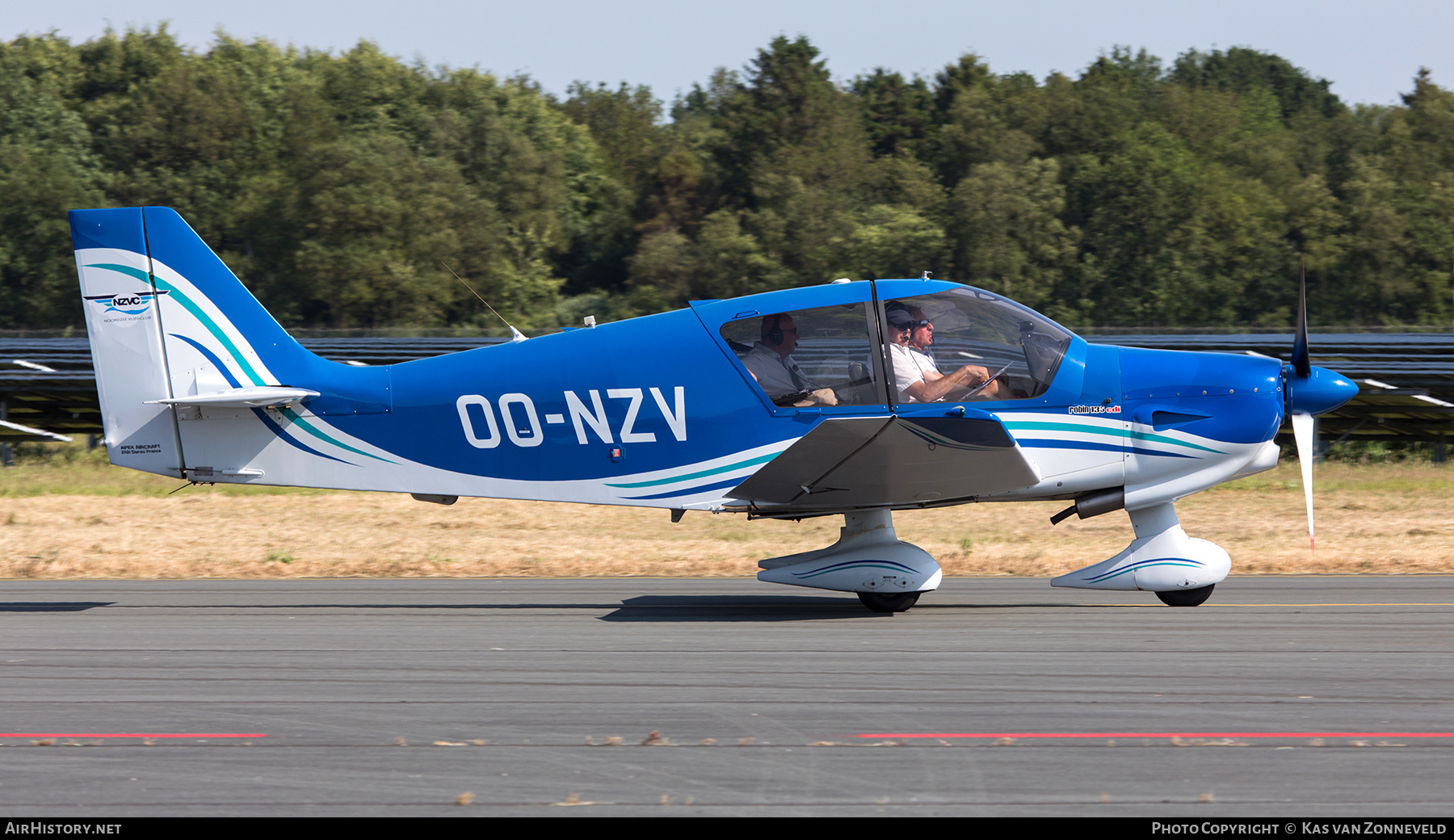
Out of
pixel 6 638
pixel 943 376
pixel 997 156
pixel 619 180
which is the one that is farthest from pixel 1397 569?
pixel 619 180

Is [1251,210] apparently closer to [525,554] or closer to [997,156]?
[997,156]

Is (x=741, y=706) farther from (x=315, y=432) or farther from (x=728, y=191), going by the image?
(x=728, y=191)

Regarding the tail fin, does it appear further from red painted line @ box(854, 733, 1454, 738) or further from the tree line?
the tree line

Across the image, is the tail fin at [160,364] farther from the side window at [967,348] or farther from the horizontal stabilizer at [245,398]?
the side window at [967,348]

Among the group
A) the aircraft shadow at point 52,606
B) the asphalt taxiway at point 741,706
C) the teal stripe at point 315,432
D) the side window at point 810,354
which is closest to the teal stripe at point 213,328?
the teal stripe at point 315,432

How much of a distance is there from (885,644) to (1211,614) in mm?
2306

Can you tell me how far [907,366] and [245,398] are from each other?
4398 millimetres

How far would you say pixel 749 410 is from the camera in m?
8.23

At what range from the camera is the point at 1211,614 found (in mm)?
8188

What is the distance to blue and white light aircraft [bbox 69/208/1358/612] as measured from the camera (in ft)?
26.4

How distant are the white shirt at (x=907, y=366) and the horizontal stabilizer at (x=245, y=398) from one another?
155 inches

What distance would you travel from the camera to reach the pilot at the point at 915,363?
800 centimetres

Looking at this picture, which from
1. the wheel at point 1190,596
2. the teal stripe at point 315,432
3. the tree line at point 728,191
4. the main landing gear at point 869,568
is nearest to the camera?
the main landing gear at point 869,568

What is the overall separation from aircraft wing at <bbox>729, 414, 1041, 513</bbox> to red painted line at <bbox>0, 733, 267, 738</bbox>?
3.48 meters
